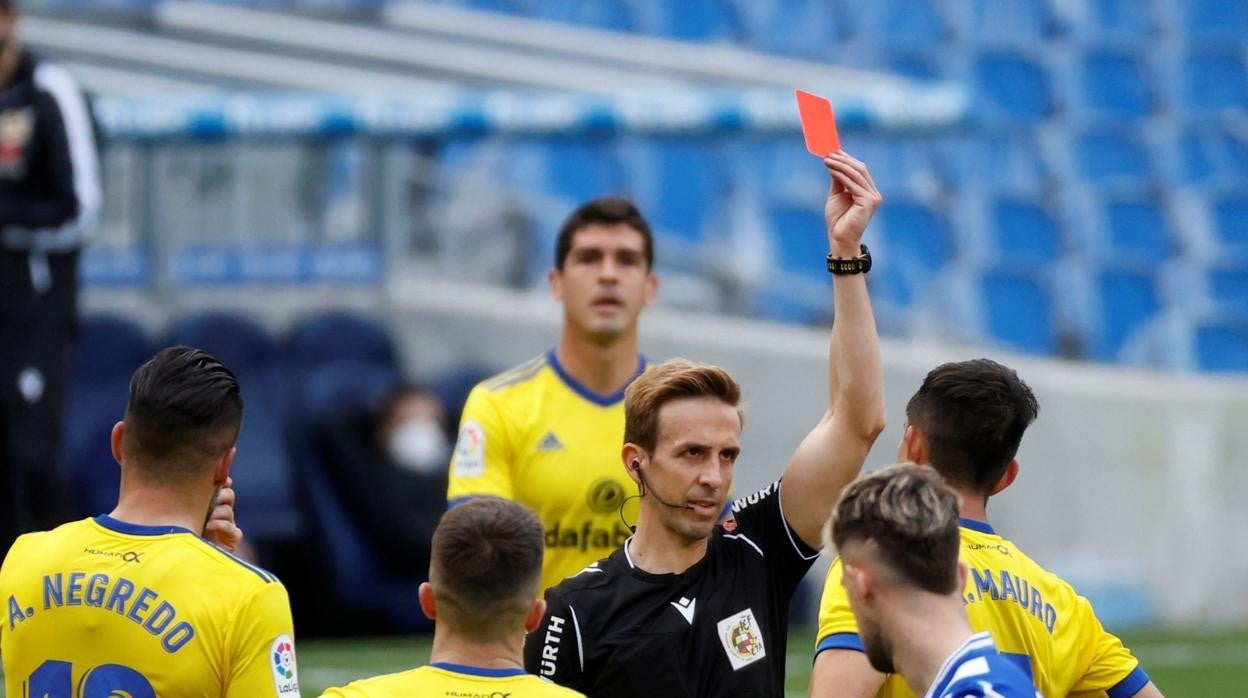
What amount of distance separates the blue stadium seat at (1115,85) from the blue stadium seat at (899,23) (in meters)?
1.42

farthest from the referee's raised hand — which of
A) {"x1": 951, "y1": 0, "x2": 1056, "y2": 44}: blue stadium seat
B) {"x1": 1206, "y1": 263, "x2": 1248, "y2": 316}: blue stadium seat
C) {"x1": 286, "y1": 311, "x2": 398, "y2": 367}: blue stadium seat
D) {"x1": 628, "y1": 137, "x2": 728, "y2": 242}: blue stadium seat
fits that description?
{"x1": 951, "y1": 0, "x2": 1056, "y2": 44}: blue stadium seat

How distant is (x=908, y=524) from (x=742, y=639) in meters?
1.03

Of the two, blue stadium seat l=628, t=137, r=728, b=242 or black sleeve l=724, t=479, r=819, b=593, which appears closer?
black sleeve l=724, t=479, r=819, b=593

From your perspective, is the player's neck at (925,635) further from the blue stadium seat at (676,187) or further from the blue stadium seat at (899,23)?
the blue stadium seat at (899,23)

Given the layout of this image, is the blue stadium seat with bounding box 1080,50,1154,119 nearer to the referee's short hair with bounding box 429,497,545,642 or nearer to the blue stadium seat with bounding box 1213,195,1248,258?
the blue stadium seat with bounding box 1213,195,1248,258

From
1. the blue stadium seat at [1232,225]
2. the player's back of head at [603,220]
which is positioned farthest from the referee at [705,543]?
the blue stadium seat at [1232,225]

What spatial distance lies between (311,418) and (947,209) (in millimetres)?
7222

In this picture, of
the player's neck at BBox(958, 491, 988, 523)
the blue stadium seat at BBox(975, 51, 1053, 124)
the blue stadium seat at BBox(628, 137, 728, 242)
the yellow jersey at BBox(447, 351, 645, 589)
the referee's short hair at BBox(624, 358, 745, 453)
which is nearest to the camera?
the player's neck at BBox(958, 491, 988, 523)

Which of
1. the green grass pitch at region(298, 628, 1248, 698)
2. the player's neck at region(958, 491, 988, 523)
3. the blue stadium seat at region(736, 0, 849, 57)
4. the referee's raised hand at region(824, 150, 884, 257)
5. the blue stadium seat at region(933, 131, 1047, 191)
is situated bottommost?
the green grass pitch at region(298, 628, 1248, 698)

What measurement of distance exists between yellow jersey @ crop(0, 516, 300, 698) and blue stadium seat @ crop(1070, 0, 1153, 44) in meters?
15.6

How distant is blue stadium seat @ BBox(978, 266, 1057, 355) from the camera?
1563cm

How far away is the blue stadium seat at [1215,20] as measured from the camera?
720 inches

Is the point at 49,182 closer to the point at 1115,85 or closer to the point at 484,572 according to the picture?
the point at 484,572

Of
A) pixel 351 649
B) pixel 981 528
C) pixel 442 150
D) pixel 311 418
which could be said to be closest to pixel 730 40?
pixel 442 150
